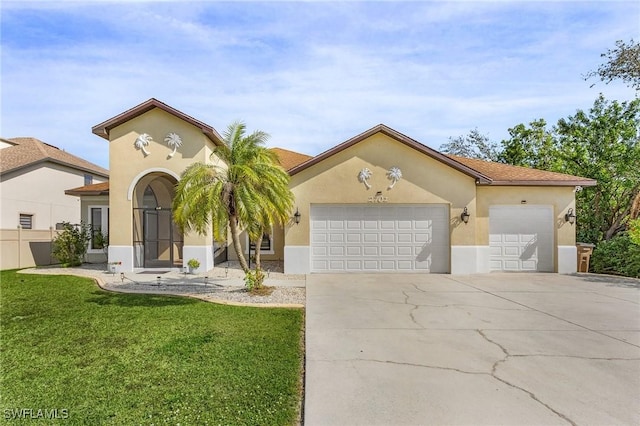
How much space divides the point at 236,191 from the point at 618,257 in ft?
50.1

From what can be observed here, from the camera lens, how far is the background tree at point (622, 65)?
55.8 feet

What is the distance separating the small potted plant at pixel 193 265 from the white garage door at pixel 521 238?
11.8m

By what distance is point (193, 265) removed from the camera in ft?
45.4

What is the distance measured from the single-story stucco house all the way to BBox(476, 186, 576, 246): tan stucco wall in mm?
41

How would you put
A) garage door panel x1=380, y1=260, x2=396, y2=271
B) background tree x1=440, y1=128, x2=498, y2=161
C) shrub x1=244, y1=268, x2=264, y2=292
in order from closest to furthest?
shrub x1=244, y1=268, x2=264, y2=292 < garage door panel x1=380, y1=260, x2=396, y2=271 < background tree x1=440, y1=128, x2=498, y2=161

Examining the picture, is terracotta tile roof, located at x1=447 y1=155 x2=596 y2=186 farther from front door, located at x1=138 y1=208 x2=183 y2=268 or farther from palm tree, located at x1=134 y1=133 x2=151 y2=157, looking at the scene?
front door, located at x1=138 y1=208 x2=183 y2=268

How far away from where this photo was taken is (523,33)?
33.6ft

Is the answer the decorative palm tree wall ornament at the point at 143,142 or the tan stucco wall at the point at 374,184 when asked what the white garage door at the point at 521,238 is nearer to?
the tan stucco wall at the point at 374,184

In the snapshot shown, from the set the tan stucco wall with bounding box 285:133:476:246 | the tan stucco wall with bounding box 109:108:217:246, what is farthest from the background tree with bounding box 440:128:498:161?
the tan stucco wall with bounding box 109:108:217:246

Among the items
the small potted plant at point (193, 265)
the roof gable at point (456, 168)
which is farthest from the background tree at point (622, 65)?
the small potted plant at point (193, 265)

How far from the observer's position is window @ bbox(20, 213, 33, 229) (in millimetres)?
21436

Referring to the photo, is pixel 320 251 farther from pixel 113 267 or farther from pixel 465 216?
pixel 113 267

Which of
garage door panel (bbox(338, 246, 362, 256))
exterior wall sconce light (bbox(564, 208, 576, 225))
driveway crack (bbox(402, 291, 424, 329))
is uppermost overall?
exterior wall sconce light (bbox(564, 208, 576, 225))

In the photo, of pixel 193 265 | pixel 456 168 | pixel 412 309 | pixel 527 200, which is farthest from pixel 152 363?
pixel 527 200
